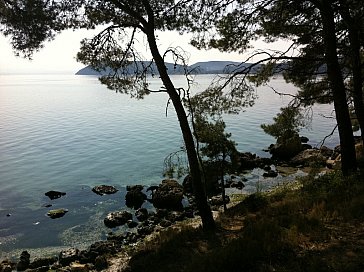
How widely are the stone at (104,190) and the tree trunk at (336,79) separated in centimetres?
2144

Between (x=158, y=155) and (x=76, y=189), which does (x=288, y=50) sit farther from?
(x=158, y=155)

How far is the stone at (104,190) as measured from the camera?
2952cm

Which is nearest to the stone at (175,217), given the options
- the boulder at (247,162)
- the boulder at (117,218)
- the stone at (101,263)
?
the boulder at (117,218)

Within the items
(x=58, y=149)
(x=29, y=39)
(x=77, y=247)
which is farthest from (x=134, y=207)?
(x=58, y=149)

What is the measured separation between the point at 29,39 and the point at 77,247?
12753 mm

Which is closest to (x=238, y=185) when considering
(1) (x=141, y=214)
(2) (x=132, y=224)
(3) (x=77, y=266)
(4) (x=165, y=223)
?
(1) (x=141, y=214)

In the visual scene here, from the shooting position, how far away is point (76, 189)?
3070 centimetres

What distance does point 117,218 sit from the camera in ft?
74.9

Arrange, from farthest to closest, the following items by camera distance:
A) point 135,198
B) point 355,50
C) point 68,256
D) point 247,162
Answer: point 247,162 < point 135,198 < point 68,256 < point 355,50

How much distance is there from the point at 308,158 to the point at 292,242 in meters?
30.4

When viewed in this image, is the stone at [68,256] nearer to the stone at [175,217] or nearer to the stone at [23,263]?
the stone at [23,263]

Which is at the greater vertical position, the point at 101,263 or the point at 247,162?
the point at 101,263

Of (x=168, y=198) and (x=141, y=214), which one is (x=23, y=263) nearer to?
(x=141, y=214)

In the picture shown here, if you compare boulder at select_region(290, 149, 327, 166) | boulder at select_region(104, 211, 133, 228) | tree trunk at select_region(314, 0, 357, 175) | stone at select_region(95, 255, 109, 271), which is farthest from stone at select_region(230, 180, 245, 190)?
tree trunk at select_region(314, 0, 357, 175)
